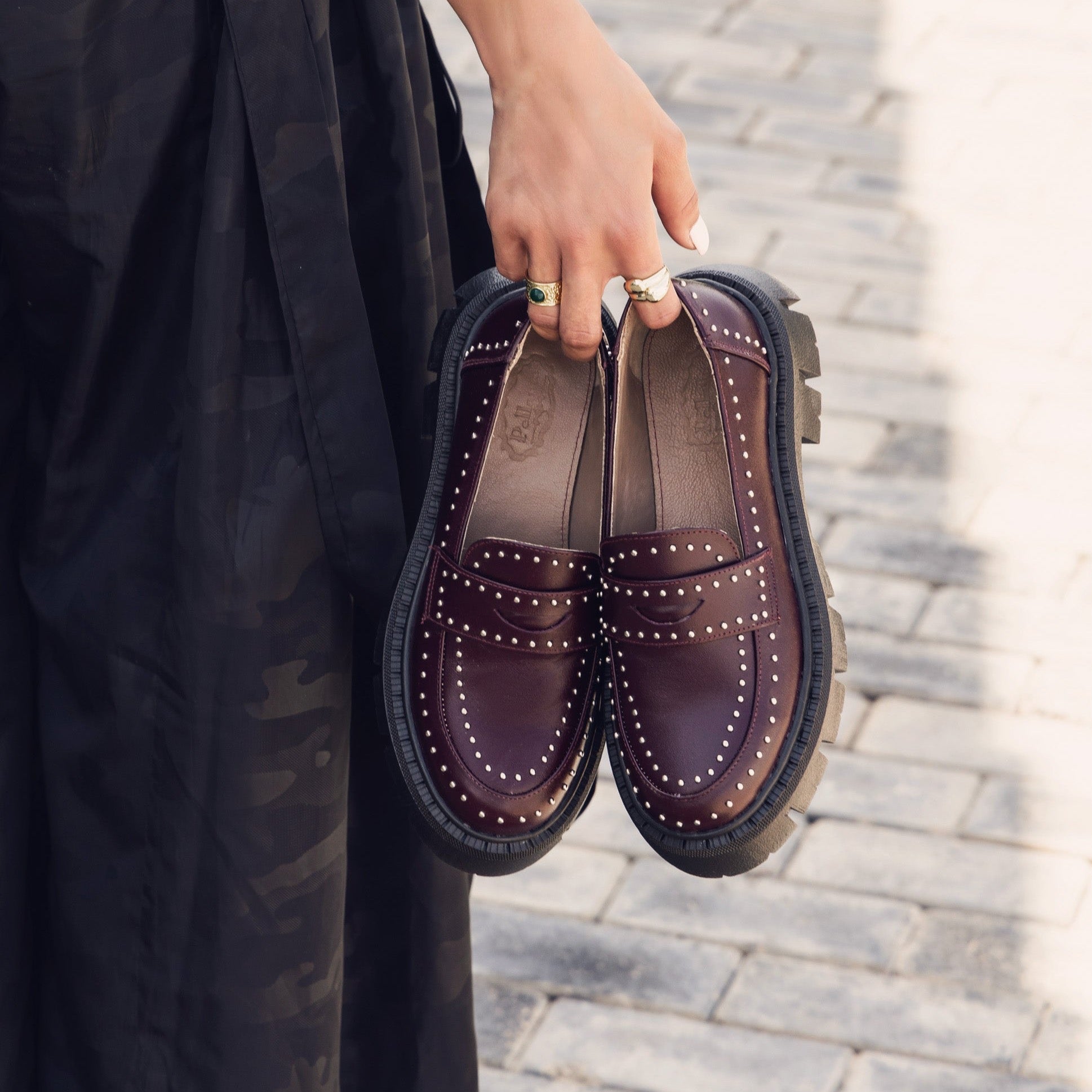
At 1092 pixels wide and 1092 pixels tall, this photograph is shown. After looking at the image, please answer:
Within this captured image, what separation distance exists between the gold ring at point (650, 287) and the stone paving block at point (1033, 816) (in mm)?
1369

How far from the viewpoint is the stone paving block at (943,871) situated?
230cm

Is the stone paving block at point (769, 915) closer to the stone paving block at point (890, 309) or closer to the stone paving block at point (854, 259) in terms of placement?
the stone paving block at point (890, 309)

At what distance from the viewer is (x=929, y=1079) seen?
2.02 m

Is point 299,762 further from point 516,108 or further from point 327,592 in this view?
point 516,108

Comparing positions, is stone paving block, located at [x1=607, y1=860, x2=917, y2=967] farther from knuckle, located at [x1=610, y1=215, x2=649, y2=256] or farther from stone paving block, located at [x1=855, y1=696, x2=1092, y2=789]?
knuckle, located at [x1=610, y1=215, x2=649, y2=256]

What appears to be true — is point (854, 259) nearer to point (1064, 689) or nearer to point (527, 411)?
point (1064, 689)

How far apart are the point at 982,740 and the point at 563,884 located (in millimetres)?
682

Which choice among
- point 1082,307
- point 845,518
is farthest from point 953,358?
point 845,518

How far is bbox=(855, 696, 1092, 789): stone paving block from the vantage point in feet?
8.29

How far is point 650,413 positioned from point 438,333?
0.19 metres

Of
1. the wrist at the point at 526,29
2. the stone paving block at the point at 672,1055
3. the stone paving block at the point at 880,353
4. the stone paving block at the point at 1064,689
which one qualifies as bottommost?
the stone paving block at the point at 672,1055

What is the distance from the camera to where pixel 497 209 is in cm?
121

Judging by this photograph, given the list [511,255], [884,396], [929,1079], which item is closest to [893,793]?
[929,1079]

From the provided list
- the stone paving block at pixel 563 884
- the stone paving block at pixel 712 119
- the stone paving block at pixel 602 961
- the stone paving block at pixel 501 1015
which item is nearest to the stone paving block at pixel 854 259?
the stone paving block at pixel 712 119
